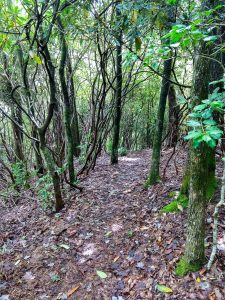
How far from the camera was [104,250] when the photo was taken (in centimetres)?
344

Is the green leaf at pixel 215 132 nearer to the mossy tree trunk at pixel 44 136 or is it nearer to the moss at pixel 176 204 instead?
the moss at pixel 176 204

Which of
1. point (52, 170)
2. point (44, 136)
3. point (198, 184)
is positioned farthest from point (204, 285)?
point (44, 136)

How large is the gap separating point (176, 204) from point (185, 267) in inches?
44.7

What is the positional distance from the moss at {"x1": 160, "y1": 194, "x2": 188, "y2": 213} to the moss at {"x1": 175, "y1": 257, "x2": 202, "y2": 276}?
0.96 metres

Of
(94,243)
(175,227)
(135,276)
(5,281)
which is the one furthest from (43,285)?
(175,227)

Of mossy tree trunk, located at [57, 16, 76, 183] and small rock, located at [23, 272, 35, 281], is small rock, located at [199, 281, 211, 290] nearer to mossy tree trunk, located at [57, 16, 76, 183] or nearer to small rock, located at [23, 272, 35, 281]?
small rock, located at [23, 272, 35, 281]

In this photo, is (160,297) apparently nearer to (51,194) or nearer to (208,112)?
(208,112)

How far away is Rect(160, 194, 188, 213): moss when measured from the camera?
356 cm

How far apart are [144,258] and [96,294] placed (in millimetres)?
721

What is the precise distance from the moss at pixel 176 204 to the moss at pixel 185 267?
3.15 ft

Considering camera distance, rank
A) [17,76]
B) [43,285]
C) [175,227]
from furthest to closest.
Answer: [17,76], [175,227], [43,285]

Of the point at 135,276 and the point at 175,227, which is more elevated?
the point at 175,227

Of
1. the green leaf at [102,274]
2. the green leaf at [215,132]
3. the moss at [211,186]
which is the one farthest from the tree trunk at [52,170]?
the green leaf at [215,132]

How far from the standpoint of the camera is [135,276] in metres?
2.81
